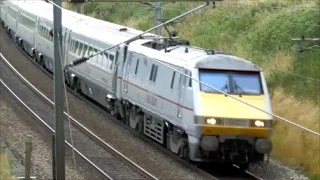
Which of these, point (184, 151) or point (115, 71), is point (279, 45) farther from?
point (184, 151)

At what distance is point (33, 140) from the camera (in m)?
20.3

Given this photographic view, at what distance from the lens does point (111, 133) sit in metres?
21.9

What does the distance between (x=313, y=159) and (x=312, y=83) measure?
448cm

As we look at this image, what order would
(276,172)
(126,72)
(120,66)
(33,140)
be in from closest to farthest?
(276,172)
(33,140)
(126,72)
(120,66)

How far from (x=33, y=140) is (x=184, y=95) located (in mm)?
5043

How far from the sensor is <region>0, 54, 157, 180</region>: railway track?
17516 millimetres

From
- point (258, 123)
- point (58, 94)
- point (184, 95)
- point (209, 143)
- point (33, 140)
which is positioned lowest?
point (33, 140)

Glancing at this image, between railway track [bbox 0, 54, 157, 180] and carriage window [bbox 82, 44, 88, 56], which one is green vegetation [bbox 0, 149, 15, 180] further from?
carriage window [bbox 82, 44, 88, 56]

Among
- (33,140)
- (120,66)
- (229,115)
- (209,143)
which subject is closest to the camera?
(209,143)

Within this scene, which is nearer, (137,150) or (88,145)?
(137,150)

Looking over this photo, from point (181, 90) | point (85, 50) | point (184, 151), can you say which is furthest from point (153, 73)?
point (85, 50)

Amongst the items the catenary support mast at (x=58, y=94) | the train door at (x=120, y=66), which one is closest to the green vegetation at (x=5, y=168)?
the catenary support mast at (x=58, y=94)

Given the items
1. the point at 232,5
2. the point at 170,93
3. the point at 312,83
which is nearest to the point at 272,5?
the point at 232,5

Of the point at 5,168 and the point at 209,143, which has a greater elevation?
the point at 209,143
